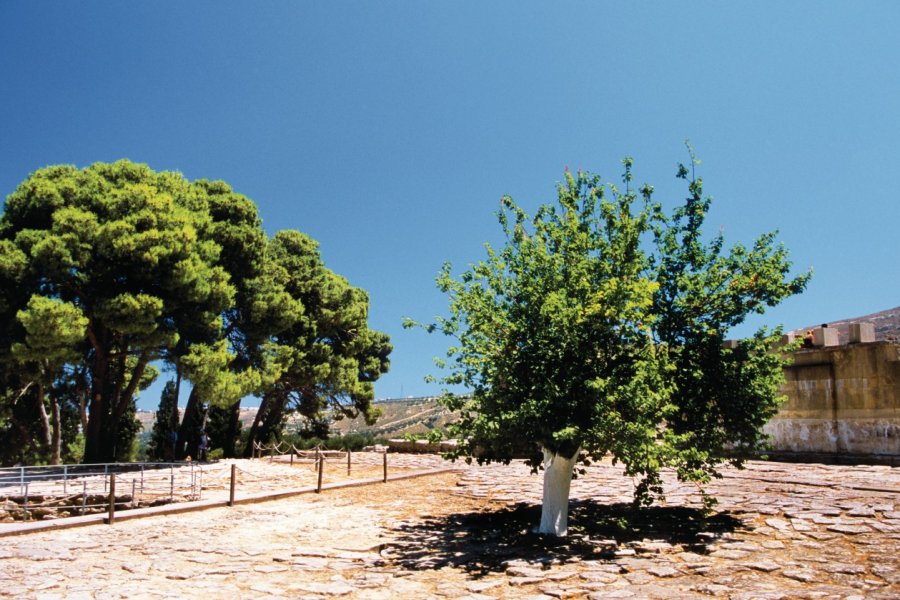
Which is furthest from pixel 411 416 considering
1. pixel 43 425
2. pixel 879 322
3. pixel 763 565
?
pixel 763 565

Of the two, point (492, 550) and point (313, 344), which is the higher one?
point (313, 344)

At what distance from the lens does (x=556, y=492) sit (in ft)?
33.3

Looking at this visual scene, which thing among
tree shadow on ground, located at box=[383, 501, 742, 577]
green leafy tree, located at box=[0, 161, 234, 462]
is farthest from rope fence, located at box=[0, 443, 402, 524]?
tree shadow on ground, located at box=[383, 501, 742, 577]

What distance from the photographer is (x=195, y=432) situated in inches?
1158

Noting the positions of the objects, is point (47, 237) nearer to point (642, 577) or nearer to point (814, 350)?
point (642, 577)

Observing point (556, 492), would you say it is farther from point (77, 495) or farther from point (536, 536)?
point (77, 495)

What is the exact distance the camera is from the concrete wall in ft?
55.8

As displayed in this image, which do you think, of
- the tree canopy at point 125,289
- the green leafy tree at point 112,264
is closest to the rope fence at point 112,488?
the tree canopy at point 125,289

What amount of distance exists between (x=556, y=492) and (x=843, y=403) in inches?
496

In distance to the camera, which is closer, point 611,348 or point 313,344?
point 611,348

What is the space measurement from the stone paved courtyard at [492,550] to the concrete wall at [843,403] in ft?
11.2

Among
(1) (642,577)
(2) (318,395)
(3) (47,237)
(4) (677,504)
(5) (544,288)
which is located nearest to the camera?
(1) (642,577)

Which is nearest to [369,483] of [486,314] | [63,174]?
[486,314]

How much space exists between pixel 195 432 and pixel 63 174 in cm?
1293
